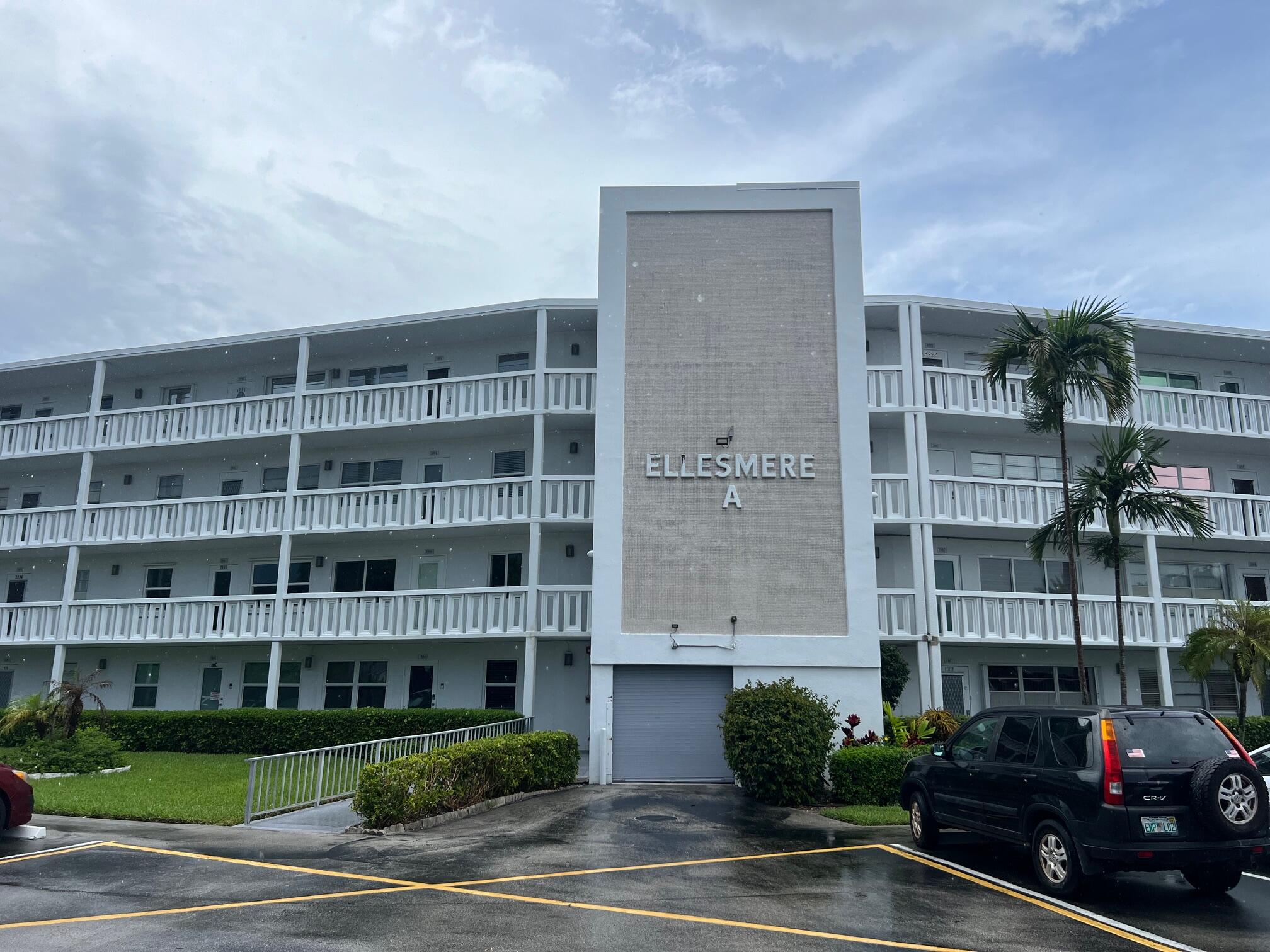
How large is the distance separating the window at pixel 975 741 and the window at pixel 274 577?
19149 millimetres

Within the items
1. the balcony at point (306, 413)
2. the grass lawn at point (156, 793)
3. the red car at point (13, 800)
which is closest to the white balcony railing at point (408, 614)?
the grass lawn at point (156, 793)

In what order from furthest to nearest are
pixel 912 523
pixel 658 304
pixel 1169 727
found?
pixel 912 523 → pixel 658 304 → pixel 1169 727

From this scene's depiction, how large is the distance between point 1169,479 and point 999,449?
4.68m

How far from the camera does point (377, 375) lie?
26188 mm

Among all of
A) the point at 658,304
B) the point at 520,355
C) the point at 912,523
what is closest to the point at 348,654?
the point at 520,355

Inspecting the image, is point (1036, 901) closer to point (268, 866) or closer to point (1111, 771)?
point (1111, 771)

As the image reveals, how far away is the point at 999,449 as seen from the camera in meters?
24.1

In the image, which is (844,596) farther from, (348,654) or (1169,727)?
(348,654)

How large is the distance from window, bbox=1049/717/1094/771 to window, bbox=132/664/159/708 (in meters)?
24.0

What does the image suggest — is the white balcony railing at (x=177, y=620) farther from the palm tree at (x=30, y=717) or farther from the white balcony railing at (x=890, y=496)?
the white balcony railing at (x=890, y=496)

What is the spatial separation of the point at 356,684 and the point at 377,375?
8430 mm

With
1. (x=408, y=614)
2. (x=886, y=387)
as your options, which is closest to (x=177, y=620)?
(x=408, y=614)

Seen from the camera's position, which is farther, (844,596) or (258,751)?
(258,751)

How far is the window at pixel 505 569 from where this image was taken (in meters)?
23.8
